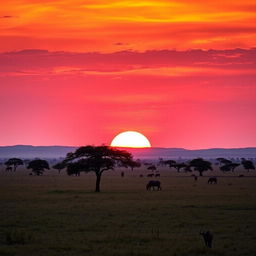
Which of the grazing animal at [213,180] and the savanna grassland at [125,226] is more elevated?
the grazing animal at [213,180]

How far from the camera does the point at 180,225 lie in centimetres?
3475

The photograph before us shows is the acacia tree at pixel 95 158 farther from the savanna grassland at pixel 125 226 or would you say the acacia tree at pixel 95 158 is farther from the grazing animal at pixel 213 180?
the savanna grassland at pixel 125 226

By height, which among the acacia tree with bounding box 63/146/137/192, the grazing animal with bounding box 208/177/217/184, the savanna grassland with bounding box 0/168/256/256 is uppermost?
the acacia tree with bounding box 63/146/137/192

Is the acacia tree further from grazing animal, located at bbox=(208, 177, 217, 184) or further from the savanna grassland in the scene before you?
the savanna grassland

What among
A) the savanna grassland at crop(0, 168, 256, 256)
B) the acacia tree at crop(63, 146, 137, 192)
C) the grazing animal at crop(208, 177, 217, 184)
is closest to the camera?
the savanna grassland at crop(0, 168, 256, 256)

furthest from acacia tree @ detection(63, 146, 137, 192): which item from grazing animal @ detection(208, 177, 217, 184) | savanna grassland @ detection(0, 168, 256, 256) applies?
savanna grassland @ detection(0, 168, 256, 256)

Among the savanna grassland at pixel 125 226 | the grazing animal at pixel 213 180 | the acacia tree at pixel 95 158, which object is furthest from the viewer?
the grazing animal at pixel 213 180

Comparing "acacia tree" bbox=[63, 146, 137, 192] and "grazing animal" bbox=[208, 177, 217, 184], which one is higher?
"acacia tree" bbox=[63, 146, 137, 192]

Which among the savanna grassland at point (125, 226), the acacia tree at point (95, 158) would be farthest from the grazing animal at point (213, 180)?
the savanna grassland at point (125, 226)

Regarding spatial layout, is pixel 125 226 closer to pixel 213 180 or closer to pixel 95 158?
pixel 95 158

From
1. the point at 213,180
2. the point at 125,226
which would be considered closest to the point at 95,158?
the point at 213,180

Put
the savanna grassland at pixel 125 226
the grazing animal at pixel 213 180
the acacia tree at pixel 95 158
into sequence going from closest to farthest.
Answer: the savanna grassland at pixel 125 226 < the acacia tree at pixel 95 158 < the grazing animal at pixel 213 180

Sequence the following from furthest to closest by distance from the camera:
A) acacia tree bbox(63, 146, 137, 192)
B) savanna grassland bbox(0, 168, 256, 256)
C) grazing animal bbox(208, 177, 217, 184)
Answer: grazing animal bbox(208, 177, 217, 184), acacia tree bbox(63, 146, 137, 192), savanna grassland bbox(0, 168, 256, 256)

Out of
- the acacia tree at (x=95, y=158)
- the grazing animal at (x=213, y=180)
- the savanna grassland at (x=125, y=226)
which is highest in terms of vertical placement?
the acacia tree at (x=95, y=158)
